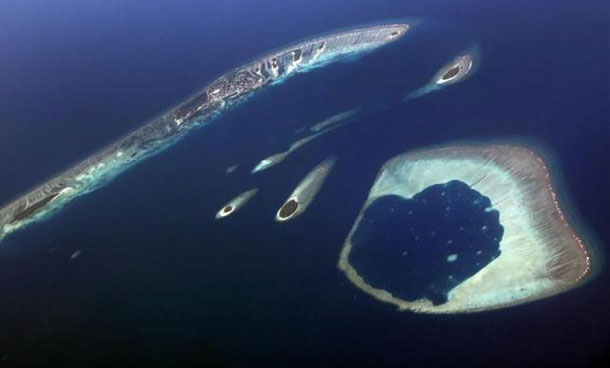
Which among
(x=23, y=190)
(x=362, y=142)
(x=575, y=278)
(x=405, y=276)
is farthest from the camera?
(x=23, y=190)

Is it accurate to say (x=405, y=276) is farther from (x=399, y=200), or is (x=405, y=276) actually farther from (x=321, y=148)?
(x=321, y=148)

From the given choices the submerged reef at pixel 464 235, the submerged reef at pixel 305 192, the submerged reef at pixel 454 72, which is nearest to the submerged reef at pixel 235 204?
the submerged reef at pixel 305 192

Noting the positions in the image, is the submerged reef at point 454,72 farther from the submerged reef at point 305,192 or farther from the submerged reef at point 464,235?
the submerged reef at point 305,192

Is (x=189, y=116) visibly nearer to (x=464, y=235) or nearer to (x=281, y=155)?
(x=281, y=155)

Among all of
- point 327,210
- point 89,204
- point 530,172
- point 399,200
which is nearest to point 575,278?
point 530,172

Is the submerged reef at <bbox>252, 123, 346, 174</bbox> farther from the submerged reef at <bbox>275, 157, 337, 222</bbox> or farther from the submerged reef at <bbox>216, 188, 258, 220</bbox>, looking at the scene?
the submerged reef at <bbox>275, 157, 337, 222</bbox>
